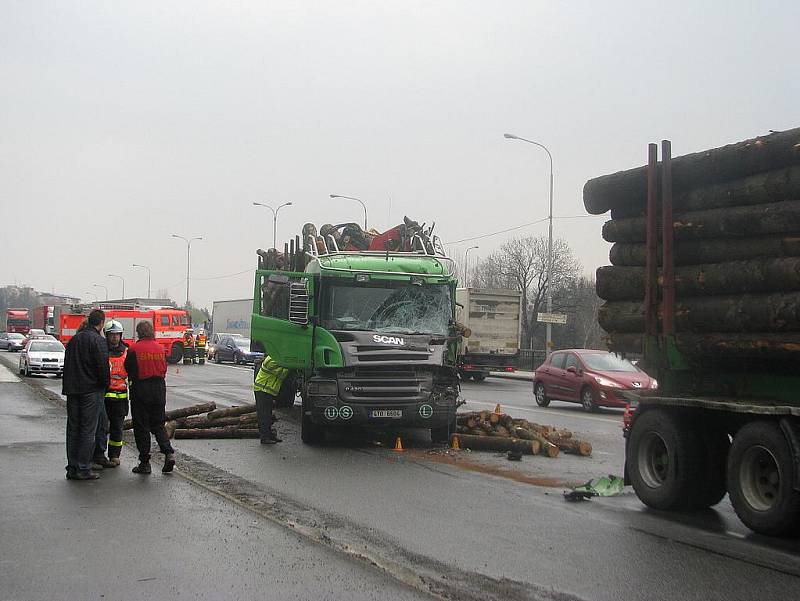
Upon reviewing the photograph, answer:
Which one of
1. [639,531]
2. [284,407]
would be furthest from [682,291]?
[284,407]

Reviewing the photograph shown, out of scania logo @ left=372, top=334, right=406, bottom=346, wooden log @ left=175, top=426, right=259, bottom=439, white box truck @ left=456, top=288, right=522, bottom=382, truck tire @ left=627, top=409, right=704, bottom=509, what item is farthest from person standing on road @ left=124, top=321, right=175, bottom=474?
white box truck @ left=456, top=288, right=522, bottom=382

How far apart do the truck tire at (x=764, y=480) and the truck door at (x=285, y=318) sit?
7.03 meters

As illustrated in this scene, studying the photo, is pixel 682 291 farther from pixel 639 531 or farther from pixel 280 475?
pixel 280 475

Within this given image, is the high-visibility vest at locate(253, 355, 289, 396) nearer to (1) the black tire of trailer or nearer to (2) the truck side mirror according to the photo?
(2) the truck side mirror

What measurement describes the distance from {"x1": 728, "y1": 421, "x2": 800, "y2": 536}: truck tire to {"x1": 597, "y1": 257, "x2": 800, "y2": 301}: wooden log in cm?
115

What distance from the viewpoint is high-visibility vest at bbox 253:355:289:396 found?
1398 centimetres

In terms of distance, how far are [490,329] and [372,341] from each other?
19680mm

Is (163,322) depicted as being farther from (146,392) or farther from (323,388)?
(146,392)

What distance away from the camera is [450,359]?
13.7 m

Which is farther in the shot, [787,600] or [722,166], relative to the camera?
[722,166]

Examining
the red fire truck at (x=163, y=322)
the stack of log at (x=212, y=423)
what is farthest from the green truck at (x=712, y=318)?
the red fire truck at (x=163, y=322)

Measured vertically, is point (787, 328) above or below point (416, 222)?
below

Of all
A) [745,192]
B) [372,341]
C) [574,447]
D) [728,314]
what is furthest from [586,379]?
[745,192]

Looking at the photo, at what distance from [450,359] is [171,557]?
24.7ft
